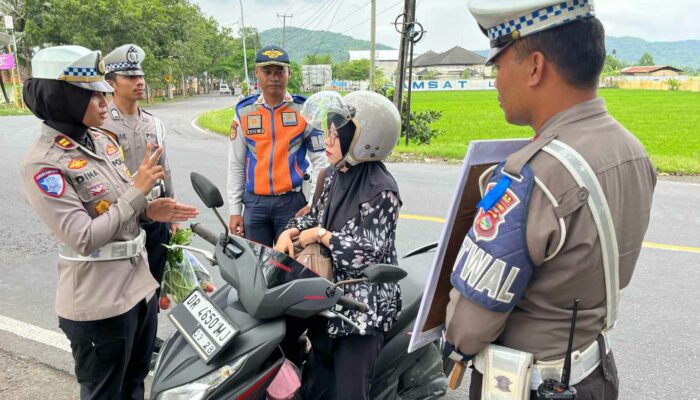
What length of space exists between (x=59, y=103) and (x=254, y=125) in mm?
1458

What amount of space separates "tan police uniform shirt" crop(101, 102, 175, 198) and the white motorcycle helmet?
60.7 inches

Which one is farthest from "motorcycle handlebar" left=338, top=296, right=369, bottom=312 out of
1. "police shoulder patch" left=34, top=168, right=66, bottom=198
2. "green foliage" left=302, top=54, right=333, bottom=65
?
"green foliage" left=302, top=54, right=333, bottom=65

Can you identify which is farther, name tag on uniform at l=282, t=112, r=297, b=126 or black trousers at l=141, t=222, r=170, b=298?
name tag on uniform at l=282, t=112, r=297, b=126

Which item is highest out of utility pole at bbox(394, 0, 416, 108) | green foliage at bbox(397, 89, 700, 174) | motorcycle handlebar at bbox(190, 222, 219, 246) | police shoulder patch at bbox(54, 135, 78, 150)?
utility pole at bbox(394, 0, 416, 108)

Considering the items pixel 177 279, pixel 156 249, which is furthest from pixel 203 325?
pixel 156 249

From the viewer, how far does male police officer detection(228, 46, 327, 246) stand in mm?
3387

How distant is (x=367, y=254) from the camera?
6.47 feet

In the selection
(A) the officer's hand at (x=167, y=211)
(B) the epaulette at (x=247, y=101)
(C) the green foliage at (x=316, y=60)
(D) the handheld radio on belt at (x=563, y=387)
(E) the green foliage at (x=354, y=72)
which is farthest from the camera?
(E) the green foliage at (x=354, y=72)

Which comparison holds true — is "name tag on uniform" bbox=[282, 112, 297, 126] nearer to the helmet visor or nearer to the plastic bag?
the helmet visor

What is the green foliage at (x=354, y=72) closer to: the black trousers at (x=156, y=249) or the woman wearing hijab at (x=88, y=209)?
the black trousers at (x=156, y=249)

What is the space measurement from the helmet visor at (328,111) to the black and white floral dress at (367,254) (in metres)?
0.35

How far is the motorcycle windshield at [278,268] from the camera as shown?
1.74 meters

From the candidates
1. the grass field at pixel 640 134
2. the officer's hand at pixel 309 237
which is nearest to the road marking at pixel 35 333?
the officer's hand at pixel 309 237

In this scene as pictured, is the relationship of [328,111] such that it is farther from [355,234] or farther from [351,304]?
[351,304]
